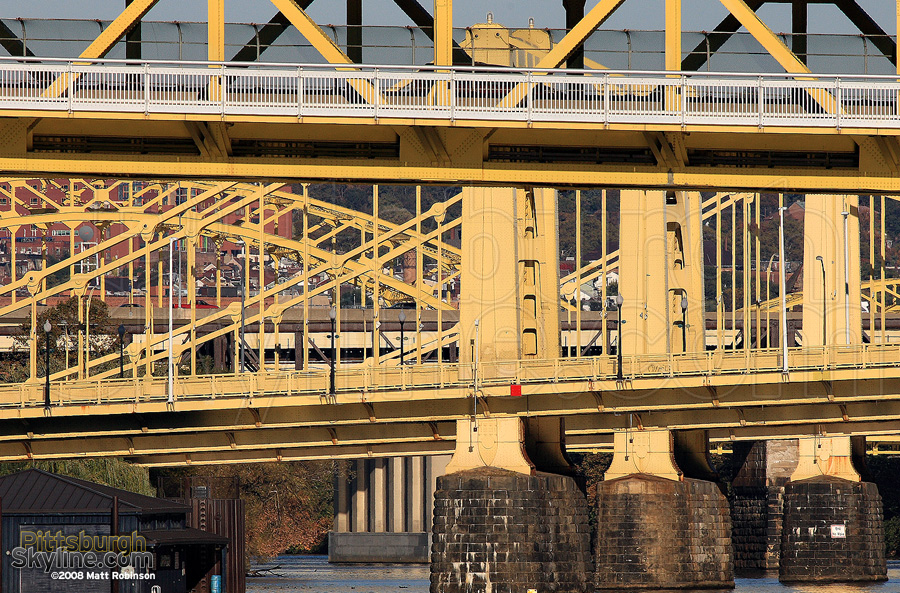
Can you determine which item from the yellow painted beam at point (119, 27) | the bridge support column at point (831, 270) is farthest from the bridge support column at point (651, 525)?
the yellow painted beam at point (119, 27)

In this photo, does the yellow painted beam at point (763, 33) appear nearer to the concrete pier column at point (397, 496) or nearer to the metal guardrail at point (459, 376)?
the metal guardrail at point (459, 376)

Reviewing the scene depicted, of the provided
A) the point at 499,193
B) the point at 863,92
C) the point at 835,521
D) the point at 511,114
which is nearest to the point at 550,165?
the point at 511,114

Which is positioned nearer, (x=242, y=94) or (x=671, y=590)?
(x=242, y=94)

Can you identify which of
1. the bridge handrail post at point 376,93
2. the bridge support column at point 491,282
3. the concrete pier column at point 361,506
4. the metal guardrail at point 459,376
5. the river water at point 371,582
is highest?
the bridge handrail post at point 376,93

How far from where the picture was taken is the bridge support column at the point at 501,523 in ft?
224

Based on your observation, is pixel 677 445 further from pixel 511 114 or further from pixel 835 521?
pixel 511 114

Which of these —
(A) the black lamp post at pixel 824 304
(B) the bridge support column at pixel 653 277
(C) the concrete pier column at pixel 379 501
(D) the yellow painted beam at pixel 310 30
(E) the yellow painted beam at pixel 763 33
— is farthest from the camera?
(C) the concrete pier column at pixel 379 501

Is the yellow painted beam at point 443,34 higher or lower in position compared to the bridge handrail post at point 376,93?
higher

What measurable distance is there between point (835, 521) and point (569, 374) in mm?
28345

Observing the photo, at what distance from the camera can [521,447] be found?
70625 millimetres

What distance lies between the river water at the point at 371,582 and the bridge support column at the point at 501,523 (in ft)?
48.8

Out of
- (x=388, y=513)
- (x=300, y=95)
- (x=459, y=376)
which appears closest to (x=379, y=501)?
(x=388, y=513)

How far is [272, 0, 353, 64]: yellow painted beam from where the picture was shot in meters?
41.6

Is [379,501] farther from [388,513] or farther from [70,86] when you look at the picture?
[70,86]
